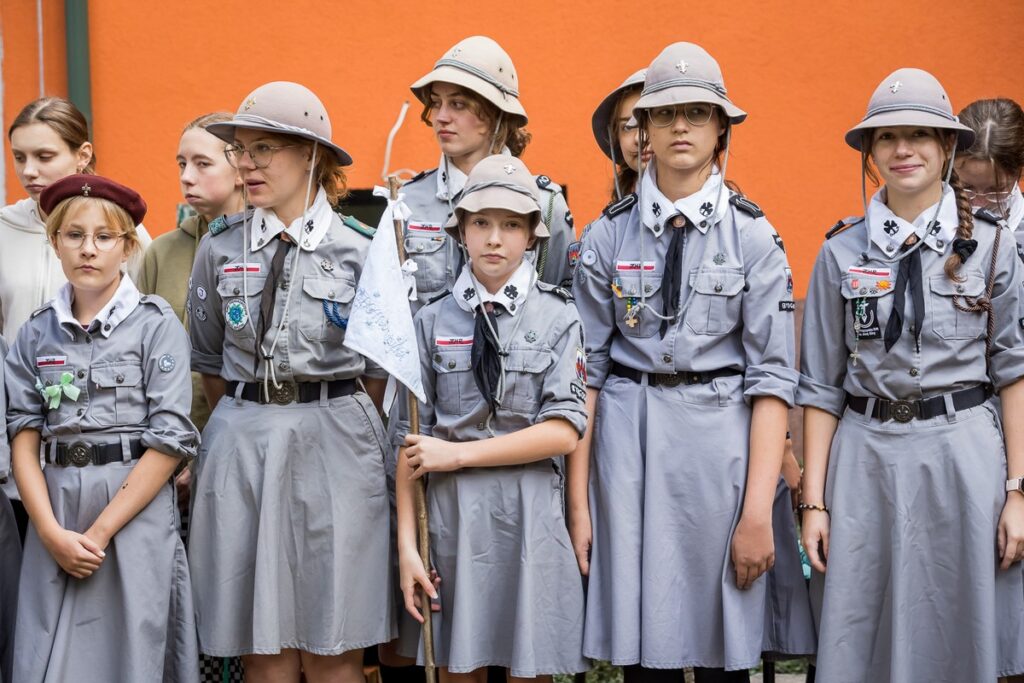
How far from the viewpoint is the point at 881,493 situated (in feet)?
13.1

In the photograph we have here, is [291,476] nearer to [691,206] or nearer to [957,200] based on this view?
[691,206]

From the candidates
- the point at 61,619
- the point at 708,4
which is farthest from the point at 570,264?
the point at 708,4

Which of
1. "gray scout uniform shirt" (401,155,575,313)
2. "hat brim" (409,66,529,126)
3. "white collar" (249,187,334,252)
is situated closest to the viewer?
"white collar" (249,187,334,252)

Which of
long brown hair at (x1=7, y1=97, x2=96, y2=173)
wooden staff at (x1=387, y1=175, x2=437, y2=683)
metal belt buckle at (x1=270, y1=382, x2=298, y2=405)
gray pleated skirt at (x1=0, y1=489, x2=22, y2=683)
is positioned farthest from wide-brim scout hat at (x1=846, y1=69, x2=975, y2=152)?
gray pleated skirt at (x1=0, y1=489, x2=22, y2=683)

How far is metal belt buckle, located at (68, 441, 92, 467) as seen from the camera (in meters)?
4.02

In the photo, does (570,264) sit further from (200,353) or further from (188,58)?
(188,58)

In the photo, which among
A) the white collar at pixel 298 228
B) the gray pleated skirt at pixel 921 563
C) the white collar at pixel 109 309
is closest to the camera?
the gray pleated skirt at pixel 921 563

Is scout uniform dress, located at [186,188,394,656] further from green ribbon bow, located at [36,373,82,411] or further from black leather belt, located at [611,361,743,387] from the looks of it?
black leather belt, located at [611,361,743,387]

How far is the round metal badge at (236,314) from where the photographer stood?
4.12 meters

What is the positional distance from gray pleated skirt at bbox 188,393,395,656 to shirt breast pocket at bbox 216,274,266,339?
233 millimetres

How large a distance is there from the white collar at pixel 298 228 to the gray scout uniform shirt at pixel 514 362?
17.5 inches

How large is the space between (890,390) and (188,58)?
14.8 ft

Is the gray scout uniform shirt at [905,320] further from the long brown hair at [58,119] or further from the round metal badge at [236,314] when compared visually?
the long brown hair at [58,119]

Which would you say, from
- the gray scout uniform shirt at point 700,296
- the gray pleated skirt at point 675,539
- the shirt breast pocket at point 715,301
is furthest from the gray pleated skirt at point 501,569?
the shirt breast pocket at point 715,301
